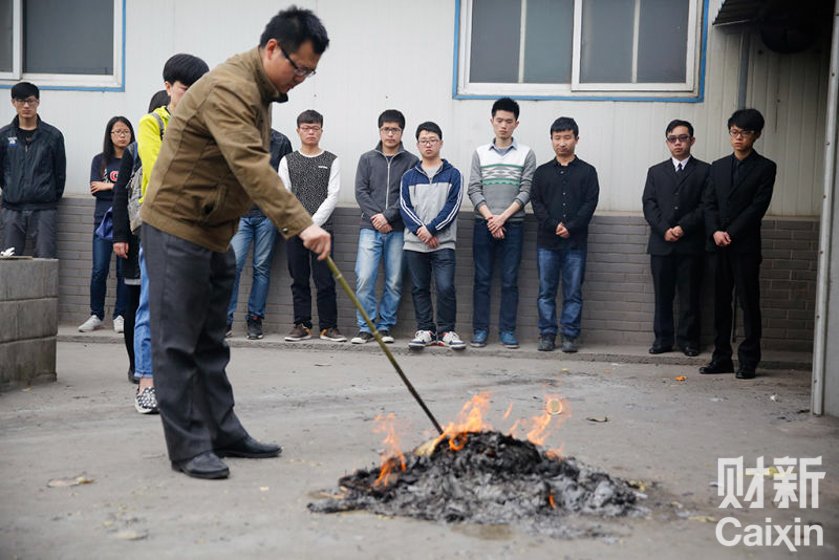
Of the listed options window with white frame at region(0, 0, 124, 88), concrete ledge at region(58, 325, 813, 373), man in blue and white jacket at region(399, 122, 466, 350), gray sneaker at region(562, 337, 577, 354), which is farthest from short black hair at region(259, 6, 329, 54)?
window with white frame at region(0, 0, 124, 88)

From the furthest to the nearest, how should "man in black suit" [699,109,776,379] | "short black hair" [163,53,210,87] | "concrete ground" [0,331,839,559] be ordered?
"man in black suit" [699,109,776,379]
"short black hair" [163,53,210,87]
"concrete ground" [0,331,839,559]

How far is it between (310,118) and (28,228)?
3.49m

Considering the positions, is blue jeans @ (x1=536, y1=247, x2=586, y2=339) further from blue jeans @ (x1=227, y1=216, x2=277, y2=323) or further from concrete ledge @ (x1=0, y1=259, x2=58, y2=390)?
concrete ledge @ (x1=0, y1=259, x2=58, y2=390)

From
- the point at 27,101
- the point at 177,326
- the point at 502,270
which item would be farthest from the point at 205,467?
the point at 27,101

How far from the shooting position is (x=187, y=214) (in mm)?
5195

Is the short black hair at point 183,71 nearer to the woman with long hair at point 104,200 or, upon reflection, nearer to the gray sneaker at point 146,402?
the gray sneaker at point 146,402

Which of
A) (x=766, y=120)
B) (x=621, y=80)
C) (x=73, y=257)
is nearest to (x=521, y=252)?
(x=621, y=80)

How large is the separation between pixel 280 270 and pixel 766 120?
17.8ft

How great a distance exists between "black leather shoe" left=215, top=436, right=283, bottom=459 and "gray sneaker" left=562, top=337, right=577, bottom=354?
16.6 ft

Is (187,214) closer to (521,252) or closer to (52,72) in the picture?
(521,252)

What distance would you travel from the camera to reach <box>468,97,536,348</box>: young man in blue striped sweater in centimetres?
1039

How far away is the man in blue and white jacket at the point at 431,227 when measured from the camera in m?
10.3

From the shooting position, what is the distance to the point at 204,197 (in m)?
5.17

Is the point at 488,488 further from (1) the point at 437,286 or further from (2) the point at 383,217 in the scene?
(2) the point at 383,217
